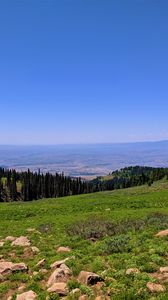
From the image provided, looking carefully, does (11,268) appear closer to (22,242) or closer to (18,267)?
(18,267)

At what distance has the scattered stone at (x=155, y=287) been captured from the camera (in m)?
10.7

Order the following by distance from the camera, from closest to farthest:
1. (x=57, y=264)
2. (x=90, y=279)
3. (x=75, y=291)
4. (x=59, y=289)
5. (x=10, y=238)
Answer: (x=75, y=291), (x=59, y=289), (x=90, y=279), (x=57, y=264), (x=10, y=238)

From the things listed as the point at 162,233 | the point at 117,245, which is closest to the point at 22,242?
the point at 117,245

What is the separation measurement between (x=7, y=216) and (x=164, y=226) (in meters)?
19.6

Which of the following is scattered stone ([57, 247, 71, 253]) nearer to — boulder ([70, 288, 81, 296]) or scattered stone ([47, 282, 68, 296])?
scattered stone ([47, 282, 68, 296])

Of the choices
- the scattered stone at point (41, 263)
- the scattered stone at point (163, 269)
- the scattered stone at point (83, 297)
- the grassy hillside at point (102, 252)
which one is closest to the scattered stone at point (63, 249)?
the grassy hillside at point (102, 252)

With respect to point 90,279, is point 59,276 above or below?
below

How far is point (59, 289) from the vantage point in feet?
37.7

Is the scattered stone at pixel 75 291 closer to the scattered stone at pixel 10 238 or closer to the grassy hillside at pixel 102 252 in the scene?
the grassy hillside at pixel 102 252

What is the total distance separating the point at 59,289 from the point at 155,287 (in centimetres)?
338

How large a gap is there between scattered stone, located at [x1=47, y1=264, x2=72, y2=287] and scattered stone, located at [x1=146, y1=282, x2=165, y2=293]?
3.25m

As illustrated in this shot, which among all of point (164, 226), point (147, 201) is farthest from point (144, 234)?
point (147, 201)

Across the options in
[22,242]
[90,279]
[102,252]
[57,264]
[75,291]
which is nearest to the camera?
[75,291]

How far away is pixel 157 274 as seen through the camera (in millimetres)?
12188
